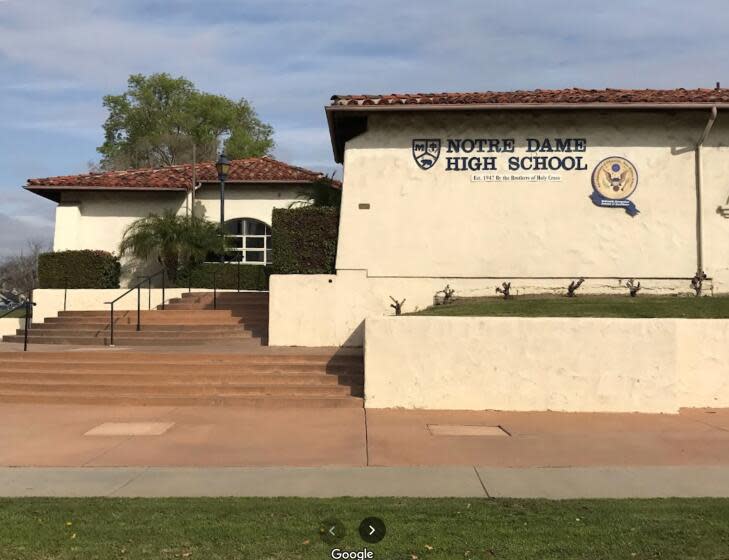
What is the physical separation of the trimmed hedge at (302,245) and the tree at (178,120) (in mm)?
30809

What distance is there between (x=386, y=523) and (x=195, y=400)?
6179mm

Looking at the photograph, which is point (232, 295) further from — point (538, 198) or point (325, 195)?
point (538, 198)

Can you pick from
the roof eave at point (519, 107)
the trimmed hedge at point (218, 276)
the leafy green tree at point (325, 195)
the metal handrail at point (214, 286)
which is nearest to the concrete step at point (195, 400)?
the metal handrail at point (214, 286)

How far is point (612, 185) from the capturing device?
14422 mm

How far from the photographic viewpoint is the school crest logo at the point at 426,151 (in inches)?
571

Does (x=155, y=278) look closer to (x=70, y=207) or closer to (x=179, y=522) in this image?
(x=70, y=207)

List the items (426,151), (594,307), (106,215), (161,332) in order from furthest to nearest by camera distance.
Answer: (106,215) < (161,332) < (426,151) < (594,307)

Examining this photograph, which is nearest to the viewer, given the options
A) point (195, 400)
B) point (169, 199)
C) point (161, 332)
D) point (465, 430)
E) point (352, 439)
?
point (352, 439)

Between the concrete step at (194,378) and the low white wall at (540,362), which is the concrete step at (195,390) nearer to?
the concrete step at (194,378)

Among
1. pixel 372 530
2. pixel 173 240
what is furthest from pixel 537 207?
pixel 372 530

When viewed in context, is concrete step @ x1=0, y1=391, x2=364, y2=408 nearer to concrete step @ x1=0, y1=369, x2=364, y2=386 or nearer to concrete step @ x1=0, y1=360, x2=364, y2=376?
concrete step @ x1=0, y1=369, x2=364, y2=386

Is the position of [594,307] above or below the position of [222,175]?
below

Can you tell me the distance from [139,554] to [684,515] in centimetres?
391

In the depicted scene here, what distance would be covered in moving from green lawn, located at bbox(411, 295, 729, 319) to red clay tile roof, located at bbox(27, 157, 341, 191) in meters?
8.48
